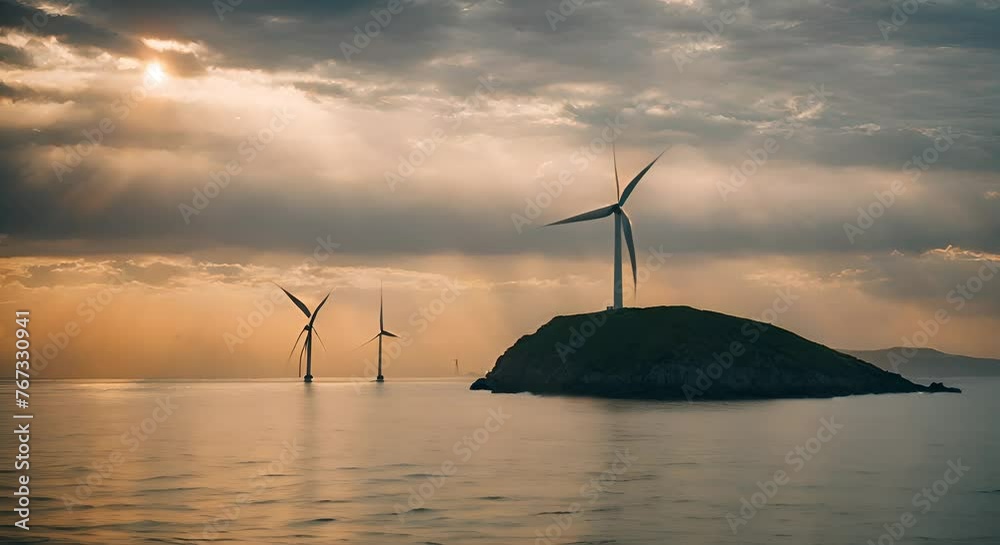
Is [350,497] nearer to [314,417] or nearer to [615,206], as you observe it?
[314,417]

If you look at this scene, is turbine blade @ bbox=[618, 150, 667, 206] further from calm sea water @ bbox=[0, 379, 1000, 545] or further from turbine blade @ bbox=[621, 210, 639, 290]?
calm sea water @ bbox=[0, 379, 1000, 545]

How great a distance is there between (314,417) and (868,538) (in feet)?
330

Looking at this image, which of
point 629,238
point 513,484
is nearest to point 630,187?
point 629,238

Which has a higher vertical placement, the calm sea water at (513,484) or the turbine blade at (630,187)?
the turbine blade at (630,187)

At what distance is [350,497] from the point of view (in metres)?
50.1

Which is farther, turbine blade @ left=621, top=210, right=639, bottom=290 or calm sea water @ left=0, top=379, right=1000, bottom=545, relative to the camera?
turbine blade @ left=621, top=210, right=639, bottom=290

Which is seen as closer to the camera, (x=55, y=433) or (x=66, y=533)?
(x=66, y=533)

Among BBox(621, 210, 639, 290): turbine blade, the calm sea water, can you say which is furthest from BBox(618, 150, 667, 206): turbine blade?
the calm sea water

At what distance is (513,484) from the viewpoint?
5528 centimetres

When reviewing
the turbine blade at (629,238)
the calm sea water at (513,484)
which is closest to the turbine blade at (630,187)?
the turbine blade at (629,238)

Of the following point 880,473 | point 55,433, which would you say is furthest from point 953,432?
point 55,433

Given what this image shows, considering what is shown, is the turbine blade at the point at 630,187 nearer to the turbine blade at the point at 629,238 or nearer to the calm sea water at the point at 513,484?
the turbine blade at the point at 629,238

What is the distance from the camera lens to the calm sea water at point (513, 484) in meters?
40.6

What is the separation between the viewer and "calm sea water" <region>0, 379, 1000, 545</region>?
40.6 m
